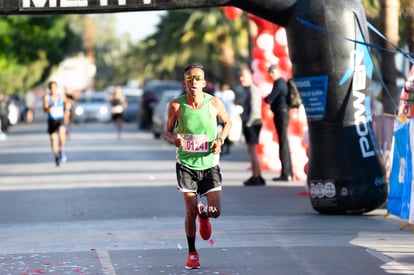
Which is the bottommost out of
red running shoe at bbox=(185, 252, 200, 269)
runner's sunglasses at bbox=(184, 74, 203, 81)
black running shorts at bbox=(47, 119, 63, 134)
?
red running shoe at bbox=(185, 252, 200, 269)

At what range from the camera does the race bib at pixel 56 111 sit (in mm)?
25219

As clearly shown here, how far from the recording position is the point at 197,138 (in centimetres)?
1048

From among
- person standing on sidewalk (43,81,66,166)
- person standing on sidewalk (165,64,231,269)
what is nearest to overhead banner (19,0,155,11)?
person standing on sidewalk (165,64,231,269)

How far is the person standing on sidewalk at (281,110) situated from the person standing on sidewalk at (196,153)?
9.02m

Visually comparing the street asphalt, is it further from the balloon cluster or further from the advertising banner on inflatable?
the balloon cluster

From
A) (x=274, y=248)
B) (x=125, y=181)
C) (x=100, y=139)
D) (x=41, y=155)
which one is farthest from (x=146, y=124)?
(x=274, y=248)

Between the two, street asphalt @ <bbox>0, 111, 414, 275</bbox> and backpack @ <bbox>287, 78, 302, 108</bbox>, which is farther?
backpack @ <bbox>287, 78, 302, 108</bbox>

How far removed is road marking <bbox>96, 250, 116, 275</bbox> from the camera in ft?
33.6

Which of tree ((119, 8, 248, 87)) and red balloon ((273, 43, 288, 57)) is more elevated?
tree ((119, 8, 248, 87))

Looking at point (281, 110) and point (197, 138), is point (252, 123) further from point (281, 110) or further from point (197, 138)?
point (197, 138)

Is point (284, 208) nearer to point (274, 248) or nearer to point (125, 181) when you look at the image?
point (274, 248)

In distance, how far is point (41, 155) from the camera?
104 feet

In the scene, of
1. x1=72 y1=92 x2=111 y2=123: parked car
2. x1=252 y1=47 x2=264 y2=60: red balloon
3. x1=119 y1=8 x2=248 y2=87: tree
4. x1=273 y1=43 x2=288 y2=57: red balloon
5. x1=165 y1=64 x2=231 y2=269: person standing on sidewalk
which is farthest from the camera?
x1=72 y1=92 x2=111 y2=123: parked car

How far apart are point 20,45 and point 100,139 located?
67.3 feet
